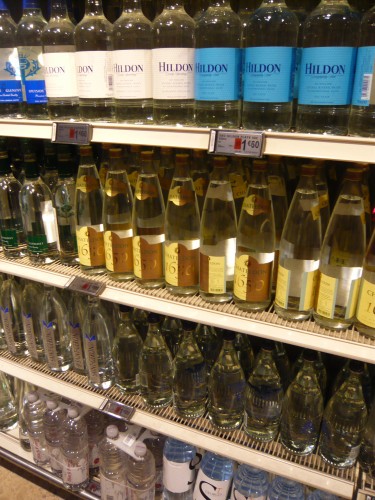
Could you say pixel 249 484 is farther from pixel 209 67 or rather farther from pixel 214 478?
pixel 209 67

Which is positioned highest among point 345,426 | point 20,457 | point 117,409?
point 345,426

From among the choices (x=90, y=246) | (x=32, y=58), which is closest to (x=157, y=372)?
(x=90, y=246)

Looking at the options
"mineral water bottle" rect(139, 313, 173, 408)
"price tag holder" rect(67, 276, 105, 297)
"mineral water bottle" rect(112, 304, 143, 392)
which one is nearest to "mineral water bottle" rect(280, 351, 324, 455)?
"mineral water bottle" rect(139, 313, 173, 408)

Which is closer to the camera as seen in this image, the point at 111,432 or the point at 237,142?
the point at 237,142

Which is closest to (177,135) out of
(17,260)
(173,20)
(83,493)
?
(173,20)

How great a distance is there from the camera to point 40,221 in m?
1.41

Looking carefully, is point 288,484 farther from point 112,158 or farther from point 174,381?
point 112,158

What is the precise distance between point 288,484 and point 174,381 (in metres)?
0.50

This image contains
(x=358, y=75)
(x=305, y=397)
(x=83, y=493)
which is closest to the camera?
(x=358, y=75)

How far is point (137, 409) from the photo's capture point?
130 centimetres

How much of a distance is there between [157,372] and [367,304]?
0.70 metres

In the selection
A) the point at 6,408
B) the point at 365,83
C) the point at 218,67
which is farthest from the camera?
the point at 6,408

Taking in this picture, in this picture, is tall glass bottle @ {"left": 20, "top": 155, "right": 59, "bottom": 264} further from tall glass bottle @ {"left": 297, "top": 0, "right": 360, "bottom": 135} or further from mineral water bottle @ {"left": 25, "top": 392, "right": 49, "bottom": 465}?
tall glass bottle @ {"left": 297, "top": 0, "right": 360, "bottom": 135}

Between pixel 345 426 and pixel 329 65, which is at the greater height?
pixel 329 65
